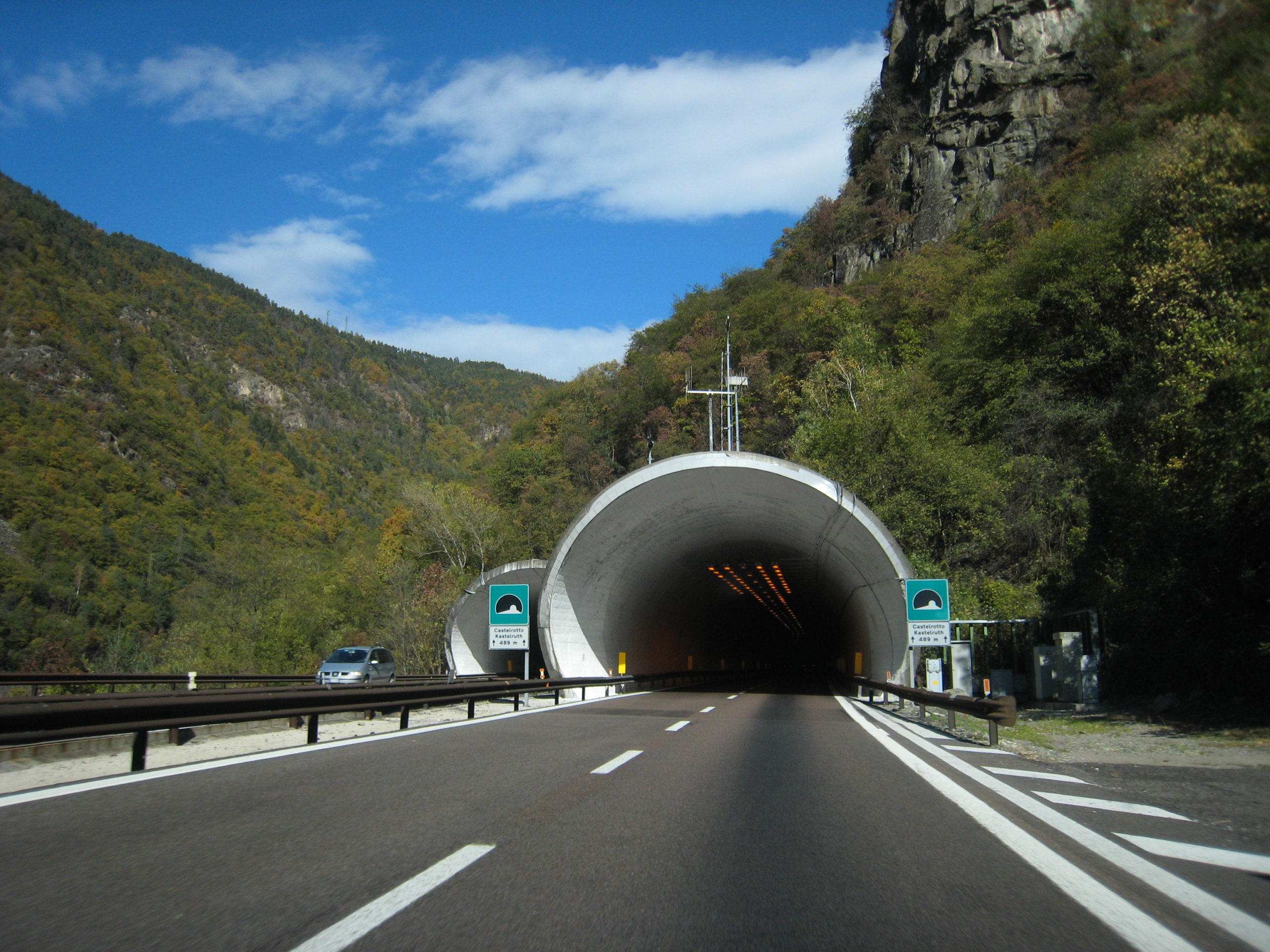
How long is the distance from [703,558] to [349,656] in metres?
11.9

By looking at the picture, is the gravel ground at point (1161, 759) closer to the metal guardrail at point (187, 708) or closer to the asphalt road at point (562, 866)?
the asphalt road at point (562, 866)

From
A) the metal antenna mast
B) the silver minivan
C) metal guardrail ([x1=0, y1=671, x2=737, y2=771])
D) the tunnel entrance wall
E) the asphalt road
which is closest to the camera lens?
the asphalt road

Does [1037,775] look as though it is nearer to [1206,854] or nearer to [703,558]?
[1206,854]

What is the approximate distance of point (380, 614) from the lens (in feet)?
172

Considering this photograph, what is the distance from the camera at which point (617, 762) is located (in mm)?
8656

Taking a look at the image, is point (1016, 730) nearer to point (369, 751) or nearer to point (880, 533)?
point (880, 533)

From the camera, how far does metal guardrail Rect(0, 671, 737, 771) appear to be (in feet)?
20.2

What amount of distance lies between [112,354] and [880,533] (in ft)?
420

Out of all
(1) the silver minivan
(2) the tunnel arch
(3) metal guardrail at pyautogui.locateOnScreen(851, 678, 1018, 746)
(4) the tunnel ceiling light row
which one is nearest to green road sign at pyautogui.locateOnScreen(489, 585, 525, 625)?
(2) the tunnel arch

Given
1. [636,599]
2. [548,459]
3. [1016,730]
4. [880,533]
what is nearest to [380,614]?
[548,459]

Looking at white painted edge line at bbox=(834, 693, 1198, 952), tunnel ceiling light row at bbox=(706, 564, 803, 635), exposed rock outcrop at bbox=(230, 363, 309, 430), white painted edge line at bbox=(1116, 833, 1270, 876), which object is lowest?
white painted edge line at bbox=(1116, 833, 1270, 876)

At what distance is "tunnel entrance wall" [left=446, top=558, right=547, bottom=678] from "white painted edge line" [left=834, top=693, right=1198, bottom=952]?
2192cm

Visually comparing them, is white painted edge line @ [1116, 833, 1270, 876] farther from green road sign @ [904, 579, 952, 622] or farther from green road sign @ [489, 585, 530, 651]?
green road sign @ [489, 585, 530, 651]

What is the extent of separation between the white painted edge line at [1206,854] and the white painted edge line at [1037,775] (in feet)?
8.63
